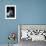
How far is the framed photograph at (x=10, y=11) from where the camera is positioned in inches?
133

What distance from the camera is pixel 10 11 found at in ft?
11.1

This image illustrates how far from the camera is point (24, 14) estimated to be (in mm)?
3377

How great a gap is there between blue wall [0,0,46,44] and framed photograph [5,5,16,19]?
0.08 meters

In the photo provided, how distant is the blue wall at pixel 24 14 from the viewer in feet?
11.1

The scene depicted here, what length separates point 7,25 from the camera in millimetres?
3369

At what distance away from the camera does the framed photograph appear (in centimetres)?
338

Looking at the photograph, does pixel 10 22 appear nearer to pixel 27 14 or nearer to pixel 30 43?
pixel 27 14

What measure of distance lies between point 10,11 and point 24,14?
383mm

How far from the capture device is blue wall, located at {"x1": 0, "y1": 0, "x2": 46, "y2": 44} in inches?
133

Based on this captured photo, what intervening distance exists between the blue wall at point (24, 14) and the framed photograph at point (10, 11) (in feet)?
0.26

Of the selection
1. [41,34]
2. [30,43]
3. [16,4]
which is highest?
[16,4]

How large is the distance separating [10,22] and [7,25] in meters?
0.11

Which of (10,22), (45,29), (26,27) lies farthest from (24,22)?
(45,29)

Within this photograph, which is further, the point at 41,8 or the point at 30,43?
the point at 41,8
